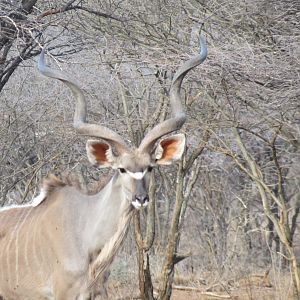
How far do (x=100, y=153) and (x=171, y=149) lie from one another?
377 mm

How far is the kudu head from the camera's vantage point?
457cm

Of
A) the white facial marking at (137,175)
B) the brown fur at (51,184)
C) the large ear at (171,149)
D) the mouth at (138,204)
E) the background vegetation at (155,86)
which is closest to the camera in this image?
the mouth at (138,204)

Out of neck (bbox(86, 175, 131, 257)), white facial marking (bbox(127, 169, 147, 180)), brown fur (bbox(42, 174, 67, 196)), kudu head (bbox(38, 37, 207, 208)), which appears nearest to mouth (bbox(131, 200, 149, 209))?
kudu head (bbox(38, 37, 207, 208))

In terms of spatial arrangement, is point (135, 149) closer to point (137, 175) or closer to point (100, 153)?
point (100, 153)

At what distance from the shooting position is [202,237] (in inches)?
468

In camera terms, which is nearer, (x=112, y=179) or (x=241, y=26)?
(x=112, y=179)

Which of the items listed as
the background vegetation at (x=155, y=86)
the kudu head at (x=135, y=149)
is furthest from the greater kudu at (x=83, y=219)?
the background vegetation at (x=155, y=86)

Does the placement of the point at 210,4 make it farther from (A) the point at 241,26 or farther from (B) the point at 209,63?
(B) the point at 209,63

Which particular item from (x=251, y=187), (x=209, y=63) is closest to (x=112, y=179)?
(x=209, y=63)

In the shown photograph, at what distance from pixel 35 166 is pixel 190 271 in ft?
9.08

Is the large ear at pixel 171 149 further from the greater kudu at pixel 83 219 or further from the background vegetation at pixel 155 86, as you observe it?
the background vegetation at pixel 155 86

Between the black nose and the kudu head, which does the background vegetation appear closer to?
the kudu head

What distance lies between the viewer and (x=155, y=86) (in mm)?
6910

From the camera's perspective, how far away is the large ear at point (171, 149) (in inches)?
191
